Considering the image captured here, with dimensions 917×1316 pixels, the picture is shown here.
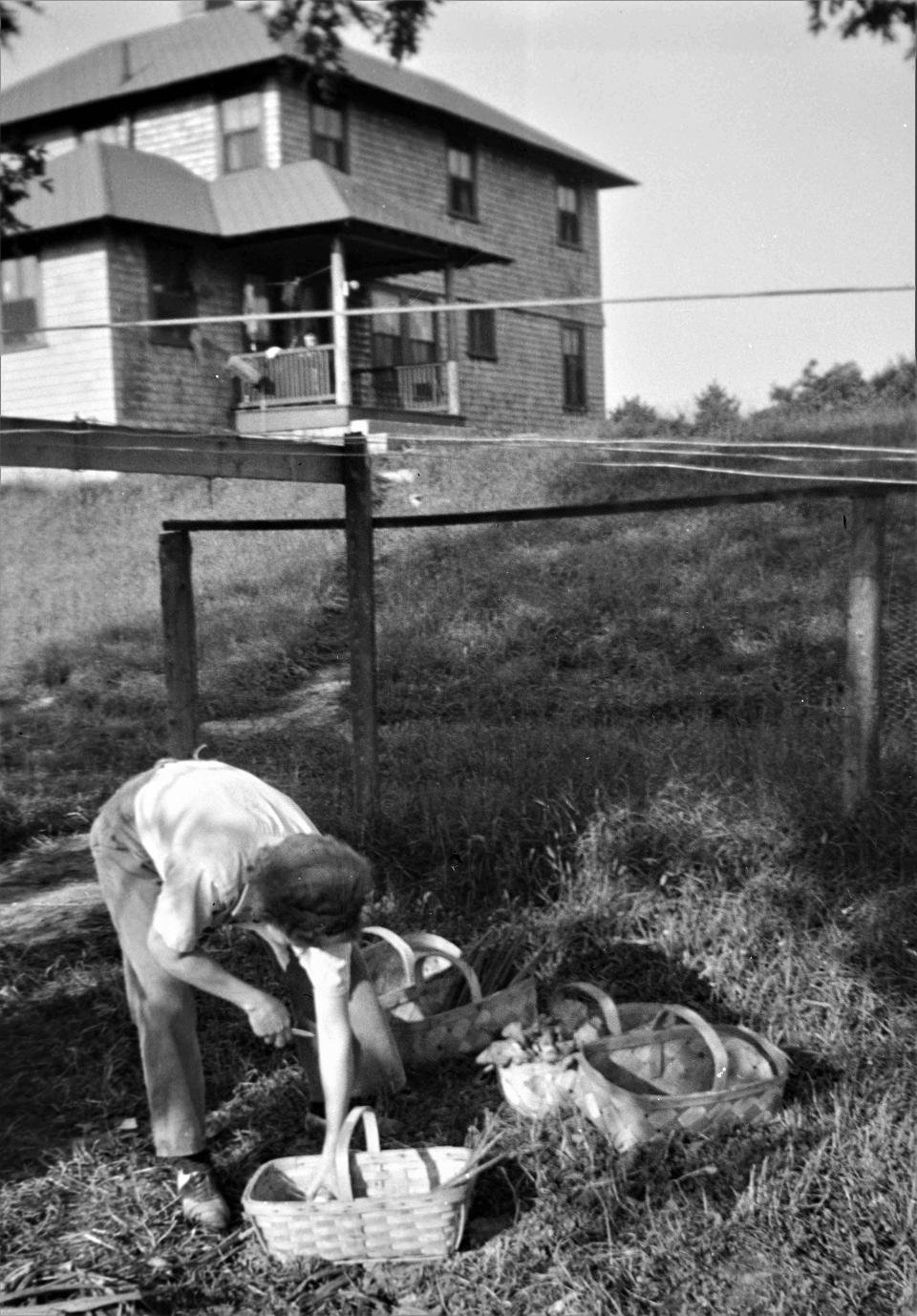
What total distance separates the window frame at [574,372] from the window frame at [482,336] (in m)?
0.54

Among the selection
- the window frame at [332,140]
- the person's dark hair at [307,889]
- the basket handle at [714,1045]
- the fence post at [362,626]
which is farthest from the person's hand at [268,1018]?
the window frame at [332,140]

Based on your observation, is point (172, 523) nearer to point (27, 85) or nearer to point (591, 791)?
point (591, 791)

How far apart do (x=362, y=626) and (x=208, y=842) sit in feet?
8.88

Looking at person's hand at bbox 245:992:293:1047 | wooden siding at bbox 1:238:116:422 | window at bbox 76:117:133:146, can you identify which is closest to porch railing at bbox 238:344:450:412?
window at bbox 76:117:133:146

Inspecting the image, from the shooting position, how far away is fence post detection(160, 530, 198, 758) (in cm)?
527

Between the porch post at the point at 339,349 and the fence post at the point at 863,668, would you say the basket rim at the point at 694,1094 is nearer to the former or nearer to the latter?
the fence post at the point at 863,668

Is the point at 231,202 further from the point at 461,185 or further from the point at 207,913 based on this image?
the point at 207,913

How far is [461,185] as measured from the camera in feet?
28.6

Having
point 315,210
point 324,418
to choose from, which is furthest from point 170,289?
point 324,418

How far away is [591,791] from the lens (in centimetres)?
513

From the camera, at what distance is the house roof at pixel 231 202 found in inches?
309

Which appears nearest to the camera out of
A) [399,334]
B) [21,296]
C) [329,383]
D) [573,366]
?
[573,366]

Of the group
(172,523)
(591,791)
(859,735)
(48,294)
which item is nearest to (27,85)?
(172,523)

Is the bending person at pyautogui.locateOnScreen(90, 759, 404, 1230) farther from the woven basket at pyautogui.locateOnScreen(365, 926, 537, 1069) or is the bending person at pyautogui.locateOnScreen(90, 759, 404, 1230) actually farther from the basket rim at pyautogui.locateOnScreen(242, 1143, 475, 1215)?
Result: the woven basket at pyautogui.locateOnScreen(365, 926, 537, 1069)
